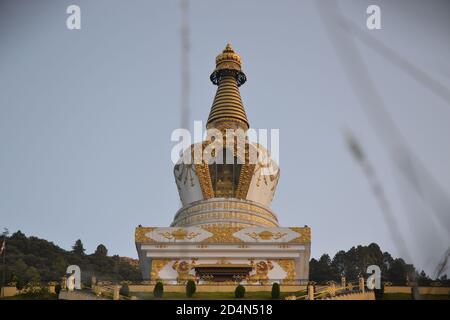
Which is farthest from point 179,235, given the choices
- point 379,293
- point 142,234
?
point 379,293

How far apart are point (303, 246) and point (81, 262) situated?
24100mm

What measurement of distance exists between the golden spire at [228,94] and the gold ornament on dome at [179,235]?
11307 mm

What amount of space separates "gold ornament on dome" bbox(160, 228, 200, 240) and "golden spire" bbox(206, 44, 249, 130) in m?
11.3

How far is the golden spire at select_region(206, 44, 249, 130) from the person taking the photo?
4594cm

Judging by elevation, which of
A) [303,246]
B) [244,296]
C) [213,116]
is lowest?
[244,296]

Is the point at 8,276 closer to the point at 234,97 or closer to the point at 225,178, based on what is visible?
the point at 225,178

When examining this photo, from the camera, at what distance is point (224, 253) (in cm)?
3491

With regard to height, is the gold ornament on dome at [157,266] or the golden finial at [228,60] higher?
the golden finial at [228,60]

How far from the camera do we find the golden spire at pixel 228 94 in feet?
151

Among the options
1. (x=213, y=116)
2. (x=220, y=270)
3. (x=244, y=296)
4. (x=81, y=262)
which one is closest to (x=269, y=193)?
(x=213, y=116)

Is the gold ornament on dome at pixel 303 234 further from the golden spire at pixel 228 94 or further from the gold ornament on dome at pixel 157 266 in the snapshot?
the golden spire at pixel 228 94

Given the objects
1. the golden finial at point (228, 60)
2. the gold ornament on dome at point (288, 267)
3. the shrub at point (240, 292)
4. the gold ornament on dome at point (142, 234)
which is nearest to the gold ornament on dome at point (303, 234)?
the gold ornament on dome at point (288, 267)

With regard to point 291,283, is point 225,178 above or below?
above

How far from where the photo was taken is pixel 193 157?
140 ft
